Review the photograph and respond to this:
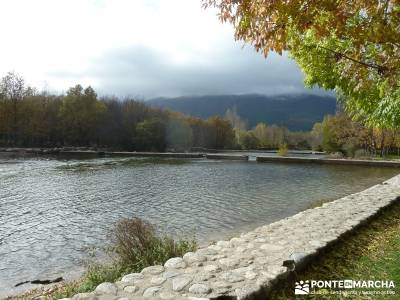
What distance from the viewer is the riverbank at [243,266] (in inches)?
190

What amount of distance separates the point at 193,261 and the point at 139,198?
1359 cm

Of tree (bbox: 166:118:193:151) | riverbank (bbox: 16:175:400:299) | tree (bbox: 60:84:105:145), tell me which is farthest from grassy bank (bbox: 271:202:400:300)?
tree (bbox: 60:84:105:145)

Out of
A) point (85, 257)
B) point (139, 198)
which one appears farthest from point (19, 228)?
point (139, 198)

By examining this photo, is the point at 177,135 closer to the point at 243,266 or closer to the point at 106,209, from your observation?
the point at 106,209

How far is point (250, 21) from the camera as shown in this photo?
512 cm

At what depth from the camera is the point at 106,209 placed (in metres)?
16.3

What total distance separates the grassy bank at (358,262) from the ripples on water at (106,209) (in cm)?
496

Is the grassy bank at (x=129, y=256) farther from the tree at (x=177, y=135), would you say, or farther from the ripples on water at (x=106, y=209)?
the tree at (x=177, y=135)

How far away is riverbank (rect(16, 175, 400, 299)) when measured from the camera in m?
4.82

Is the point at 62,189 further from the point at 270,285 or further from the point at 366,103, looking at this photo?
the point at 270,285

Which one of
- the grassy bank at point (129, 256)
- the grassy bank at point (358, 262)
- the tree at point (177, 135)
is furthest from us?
the tree at point (177, 135)

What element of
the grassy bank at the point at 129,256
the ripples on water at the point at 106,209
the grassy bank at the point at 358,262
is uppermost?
the grassy bank at the point at 358,262

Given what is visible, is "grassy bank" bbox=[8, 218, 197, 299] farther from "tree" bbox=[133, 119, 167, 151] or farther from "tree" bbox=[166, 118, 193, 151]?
"tree" bbox=[166, 118, 193, 151]

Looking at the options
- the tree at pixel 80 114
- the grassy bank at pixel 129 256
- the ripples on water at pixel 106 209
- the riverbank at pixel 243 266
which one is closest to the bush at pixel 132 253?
the grassy bank at pixel 129 256
